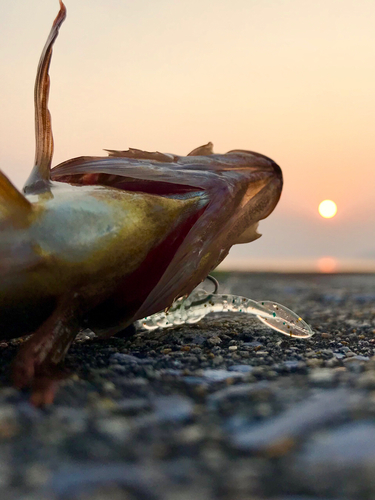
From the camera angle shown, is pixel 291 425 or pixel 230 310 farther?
pixel 230 310

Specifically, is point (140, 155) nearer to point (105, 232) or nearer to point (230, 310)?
point (105, 232)

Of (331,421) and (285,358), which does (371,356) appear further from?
(331,421)

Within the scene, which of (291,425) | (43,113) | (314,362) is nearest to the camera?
(291,425)

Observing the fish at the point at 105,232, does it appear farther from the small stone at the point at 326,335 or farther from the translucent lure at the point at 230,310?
the small stone at the point at 326,335

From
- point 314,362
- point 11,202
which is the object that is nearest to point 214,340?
point 314,362

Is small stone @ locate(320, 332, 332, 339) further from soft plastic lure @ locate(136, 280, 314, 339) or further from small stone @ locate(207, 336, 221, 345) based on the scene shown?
small stone @ locate(207, 336, 221, 345)

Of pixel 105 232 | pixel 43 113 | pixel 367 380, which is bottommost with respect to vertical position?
pixel 367 380

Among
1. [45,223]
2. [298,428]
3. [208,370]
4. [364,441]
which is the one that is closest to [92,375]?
[208,370]

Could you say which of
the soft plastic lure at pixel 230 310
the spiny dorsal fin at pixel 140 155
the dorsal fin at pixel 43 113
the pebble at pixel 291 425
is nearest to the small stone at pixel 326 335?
the soft plastic lure at pixel 230 310

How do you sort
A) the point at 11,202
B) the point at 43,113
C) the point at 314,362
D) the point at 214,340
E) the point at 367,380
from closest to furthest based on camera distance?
the point at 367,380, the point at 11,202, the point at 314,362, the point at 43,113, the point at 214,340
